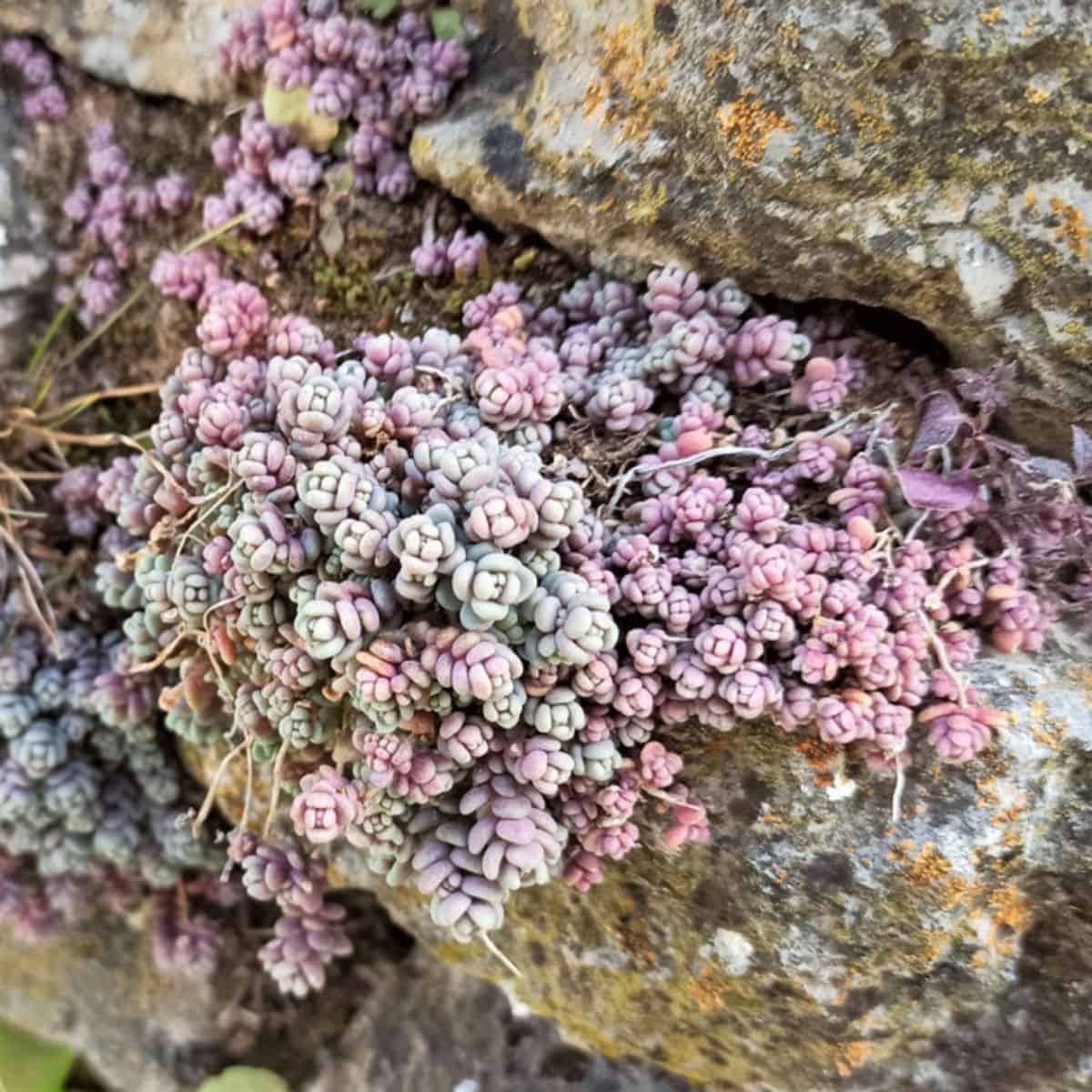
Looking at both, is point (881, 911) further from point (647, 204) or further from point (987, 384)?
point (647, 204)

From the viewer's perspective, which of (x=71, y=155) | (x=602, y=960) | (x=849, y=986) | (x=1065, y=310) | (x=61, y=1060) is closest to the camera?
(x=1065, y=310)

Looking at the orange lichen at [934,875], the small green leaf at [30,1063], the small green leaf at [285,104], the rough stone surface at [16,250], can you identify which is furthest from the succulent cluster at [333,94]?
the small green leaf at [30,1063]

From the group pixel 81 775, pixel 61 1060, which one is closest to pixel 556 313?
pixel 81 775

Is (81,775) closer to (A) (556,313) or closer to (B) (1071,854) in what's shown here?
(A) (556,313)

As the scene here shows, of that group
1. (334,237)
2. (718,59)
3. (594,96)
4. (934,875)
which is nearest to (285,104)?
(334,237)

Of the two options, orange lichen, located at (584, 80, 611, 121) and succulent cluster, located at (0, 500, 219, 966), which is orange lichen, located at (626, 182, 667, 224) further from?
succulent cluster, located at (0, 500, 219, 966)

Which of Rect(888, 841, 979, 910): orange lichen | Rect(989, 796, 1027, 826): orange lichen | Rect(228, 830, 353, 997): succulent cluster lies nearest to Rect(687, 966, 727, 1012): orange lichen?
Rect(888, 841, 979, 910): orange lichen

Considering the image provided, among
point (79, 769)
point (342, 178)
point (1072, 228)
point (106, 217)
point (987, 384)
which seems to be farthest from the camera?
point (106, 217)
